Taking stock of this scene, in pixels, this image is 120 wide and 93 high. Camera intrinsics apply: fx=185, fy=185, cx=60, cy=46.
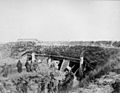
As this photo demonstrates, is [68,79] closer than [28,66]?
Yes

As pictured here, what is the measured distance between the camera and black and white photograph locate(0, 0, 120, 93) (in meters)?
4.33

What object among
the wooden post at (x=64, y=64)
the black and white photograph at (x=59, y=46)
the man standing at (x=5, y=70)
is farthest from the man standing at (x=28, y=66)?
the wooden post at (x=64, y=64)

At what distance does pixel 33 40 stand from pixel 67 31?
874 mm

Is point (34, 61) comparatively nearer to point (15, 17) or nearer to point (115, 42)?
point (15, 17)

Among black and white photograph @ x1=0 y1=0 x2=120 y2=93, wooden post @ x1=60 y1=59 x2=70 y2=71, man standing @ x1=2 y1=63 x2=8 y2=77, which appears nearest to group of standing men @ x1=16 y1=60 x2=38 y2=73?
black and white photograph @ x1=0 y1=0 x2=120 y2=93

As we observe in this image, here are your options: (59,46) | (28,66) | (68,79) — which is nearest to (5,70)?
(28,66)

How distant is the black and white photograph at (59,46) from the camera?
4328mm

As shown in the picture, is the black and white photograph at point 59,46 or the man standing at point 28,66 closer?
the black and white photograph at point 59,46

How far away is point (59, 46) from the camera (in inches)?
179

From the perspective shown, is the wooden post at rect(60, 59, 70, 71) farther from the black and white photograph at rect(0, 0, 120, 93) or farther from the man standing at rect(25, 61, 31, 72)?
the man standing at rect(25, 61, 31, 72)

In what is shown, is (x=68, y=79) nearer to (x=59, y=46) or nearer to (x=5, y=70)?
(x=59, y=46)

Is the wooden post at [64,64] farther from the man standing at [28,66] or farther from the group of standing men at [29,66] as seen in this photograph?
the man standing at [28,66]

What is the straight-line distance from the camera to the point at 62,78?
4.45 metres

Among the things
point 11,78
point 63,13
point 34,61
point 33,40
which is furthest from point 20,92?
point 63,13
